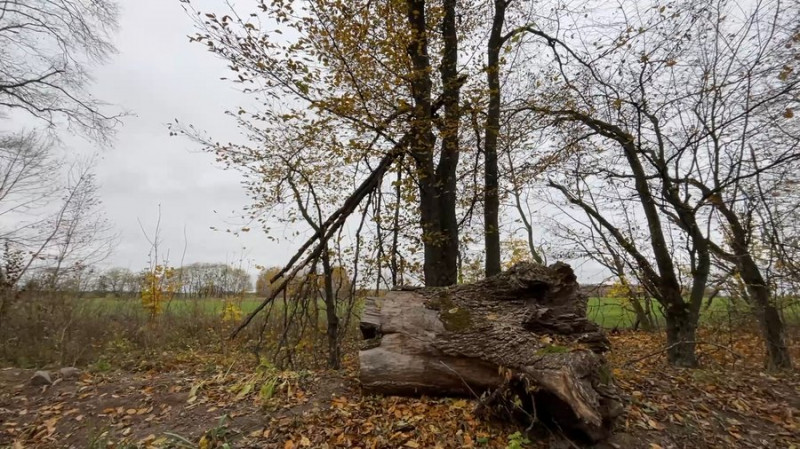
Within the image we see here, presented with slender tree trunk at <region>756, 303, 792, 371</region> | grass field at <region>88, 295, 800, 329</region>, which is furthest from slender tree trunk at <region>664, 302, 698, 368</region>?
slender tree trunk at <region>756, 303, 792, 371</region>

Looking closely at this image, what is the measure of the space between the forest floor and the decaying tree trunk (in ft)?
0.69

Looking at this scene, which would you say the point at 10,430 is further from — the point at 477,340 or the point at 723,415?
the point at 723,415

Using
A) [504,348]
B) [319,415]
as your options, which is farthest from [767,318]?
[319,415]

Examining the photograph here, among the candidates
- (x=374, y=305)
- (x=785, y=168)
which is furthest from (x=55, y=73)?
(x=785, y=168)

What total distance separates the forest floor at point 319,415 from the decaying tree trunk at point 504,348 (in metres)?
0.21

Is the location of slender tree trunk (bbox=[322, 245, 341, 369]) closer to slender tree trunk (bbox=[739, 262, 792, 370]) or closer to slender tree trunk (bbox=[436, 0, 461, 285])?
slender tree trunk (bbox=[436, 0, 461, 285])

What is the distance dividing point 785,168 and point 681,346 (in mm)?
3190

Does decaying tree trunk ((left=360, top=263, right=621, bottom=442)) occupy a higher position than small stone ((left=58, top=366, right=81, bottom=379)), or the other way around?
decaying tree trunk ((left=360, top=263, right=621, bottom=442))

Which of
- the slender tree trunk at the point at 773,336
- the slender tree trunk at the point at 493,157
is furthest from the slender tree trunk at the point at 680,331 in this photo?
the slender tree trunk at the point at 493,157

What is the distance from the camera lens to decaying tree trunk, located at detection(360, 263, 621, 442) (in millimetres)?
3043

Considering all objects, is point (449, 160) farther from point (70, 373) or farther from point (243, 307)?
point (243, 307)

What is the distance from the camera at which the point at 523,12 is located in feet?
26.2

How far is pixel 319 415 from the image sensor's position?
3449mm

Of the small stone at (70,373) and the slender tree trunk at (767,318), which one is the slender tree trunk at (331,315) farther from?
the slender tree trunk at (767,318)
